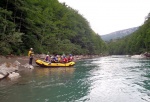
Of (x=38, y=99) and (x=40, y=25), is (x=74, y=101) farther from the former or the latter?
(x=40, y=25)

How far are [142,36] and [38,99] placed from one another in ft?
273

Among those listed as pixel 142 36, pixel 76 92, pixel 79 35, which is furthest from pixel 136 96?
pixel 142 36

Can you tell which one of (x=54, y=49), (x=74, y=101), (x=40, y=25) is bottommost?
(x=74, y=101)

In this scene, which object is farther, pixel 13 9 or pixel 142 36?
pixel 142 36

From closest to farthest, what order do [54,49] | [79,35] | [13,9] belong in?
[13,9]
[54,49]
[79,35]

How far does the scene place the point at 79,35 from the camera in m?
74.9

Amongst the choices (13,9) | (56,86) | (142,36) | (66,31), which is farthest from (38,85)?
(142,36)

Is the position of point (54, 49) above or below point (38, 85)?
above

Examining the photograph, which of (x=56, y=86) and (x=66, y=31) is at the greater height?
(x=66, y=31)

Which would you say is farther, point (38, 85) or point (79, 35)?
point (79, 35)

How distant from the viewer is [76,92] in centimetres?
1331

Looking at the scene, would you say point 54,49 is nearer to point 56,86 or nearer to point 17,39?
point 17,39

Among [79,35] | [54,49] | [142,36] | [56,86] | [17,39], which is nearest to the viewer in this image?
[56,86]

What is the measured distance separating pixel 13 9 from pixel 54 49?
589 inches
